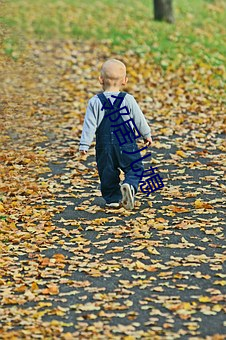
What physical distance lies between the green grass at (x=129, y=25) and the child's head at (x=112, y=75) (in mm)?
7196

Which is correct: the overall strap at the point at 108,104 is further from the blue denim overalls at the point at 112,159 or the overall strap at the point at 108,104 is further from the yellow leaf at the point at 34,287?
the yellow leaf at the point at 34,287

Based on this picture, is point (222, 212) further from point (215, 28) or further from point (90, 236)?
point (215, 28)

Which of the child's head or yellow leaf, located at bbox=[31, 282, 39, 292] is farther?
the child's head

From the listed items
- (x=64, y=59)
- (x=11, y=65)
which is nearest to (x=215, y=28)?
(x=64, y=59)

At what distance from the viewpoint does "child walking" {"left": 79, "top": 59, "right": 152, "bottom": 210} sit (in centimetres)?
743

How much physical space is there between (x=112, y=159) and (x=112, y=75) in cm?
82

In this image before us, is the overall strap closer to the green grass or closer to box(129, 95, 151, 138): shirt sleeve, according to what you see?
box(129, 95, 151, 138): shirt sleeve

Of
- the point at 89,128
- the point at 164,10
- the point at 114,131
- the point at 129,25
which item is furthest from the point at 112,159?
the point at 164,10

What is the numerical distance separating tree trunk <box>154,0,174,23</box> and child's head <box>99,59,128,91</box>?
10.7 meters

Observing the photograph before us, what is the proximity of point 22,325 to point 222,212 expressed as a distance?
2.96 meters

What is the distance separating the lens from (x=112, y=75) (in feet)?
24.2

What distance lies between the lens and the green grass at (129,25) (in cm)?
1574

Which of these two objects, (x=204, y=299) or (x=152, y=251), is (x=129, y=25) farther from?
(x=204, y=299)

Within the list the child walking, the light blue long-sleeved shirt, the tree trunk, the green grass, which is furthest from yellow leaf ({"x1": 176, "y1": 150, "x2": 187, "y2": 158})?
the tree trunk
